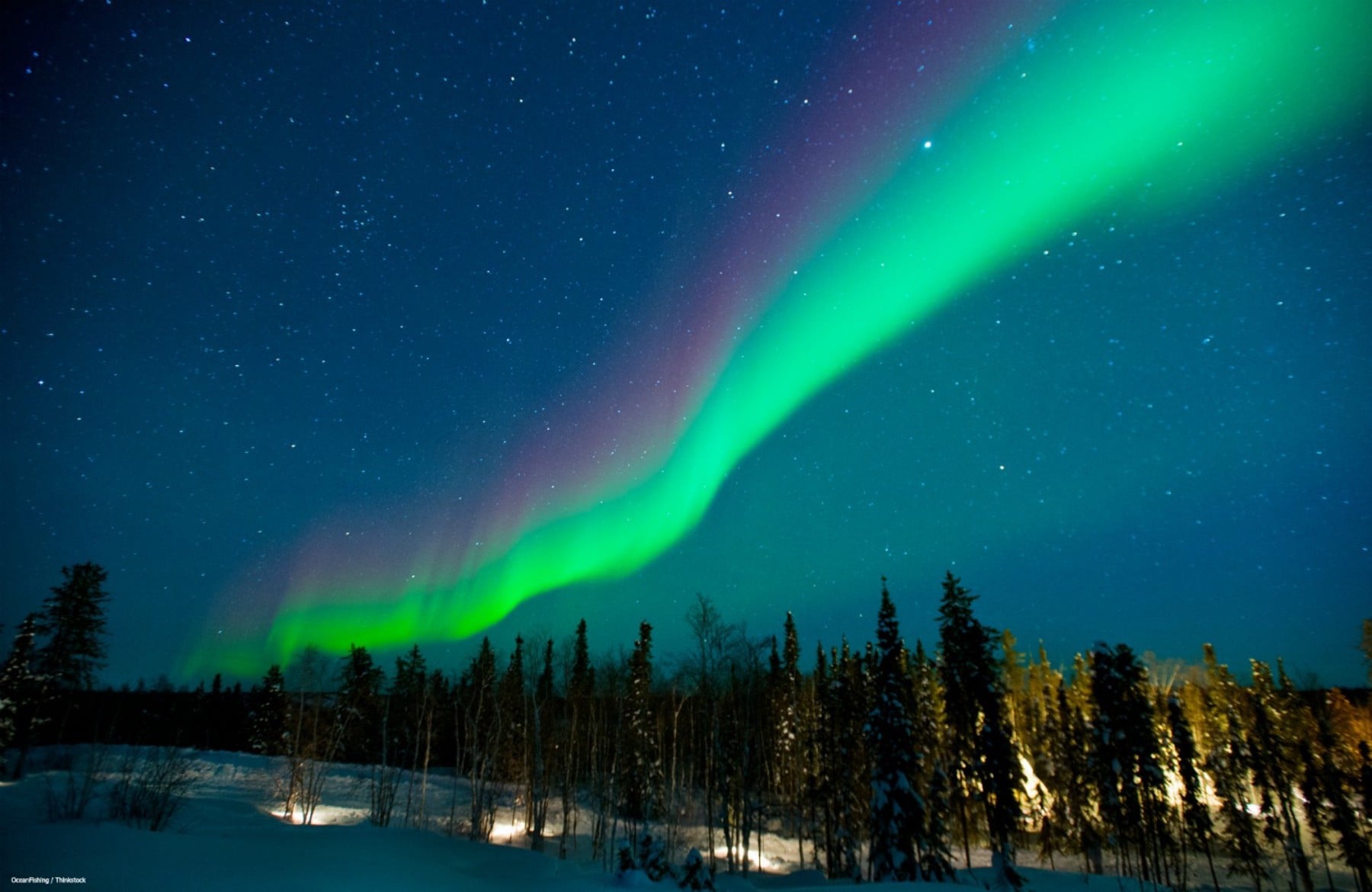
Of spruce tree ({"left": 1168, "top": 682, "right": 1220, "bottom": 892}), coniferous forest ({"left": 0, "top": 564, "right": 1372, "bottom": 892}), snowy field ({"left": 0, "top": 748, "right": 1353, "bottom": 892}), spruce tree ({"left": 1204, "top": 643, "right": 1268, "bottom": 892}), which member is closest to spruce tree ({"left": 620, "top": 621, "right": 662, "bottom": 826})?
coniferous forest ({"left": 0, "top": 564, "right": 1372, "bottom": 892})

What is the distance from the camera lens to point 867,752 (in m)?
35.0

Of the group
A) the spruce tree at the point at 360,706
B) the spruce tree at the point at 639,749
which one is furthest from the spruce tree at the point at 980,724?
the spruce tree at the point at 360,706

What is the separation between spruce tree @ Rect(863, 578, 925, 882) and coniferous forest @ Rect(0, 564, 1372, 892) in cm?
11

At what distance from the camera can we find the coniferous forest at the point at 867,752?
3500cm

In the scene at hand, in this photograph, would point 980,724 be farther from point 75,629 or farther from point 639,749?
point 75,629

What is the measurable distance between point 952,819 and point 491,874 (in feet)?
146

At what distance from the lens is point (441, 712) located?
70.9 m

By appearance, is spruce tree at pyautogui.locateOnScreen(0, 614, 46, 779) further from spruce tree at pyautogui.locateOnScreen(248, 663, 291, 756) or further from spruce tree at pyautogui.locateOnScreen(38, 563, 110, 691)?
spruce tree at pyautogui.locateOnScreen(248, 663, 291, 756)

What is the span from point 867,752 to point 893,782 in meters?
2.29

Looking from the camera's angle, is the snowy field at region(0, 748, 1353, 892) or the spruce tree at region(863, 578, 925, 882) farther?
the spruce tree at region(863, 578, 925, 882)

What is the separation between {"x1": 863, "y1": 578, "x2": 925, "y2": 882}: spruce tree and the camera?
31922mm

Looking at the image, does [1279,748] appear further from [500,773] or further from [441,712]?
[441,712]

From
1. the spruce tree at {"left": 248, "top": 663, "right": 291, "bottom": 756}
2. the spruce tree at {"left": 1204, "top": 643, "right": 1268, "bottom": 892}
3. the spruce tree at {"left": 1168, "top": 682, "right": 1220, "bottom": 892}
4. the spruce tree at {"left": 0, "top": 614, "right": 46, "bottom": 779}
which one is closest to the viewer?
the spruce tree at {"left": 0, "top": 614, "right": 46, "bottom": 779}

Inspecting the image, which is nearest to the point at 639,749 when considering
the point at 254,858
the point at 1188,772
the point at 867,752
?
the point at 867,752
